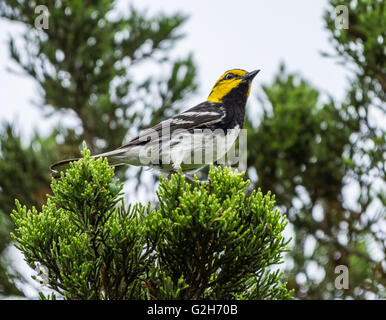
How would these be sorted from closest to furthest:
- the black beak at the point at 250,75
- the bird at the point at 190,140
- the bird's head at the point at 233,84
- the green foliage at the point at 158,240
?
1. the green foliage at the point at 158,240
2. the bird at the point at 190,140
3. the black beak at the point at 250,75
4. the bird's head at the point at 233,84

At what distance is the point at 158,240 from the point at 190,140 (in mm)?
1735

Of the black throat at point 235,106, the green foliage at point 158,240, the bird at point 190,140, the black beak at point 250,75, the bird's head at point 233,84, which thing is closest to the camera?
the green foliage at point 158,240

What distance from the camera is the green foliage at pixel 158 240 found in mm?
2297

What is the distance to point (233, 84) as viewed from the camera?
4594 millimetres

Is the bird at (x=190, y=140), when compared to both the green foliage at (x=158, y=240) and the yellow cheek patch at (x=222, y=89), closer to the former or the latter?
the yellow cheek patch at (x=222, y=89)

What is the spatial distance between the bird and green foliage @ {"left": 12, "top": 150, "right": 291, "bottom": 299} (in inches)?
52.6

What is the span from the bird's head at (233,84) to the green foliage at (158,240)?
2209 mm

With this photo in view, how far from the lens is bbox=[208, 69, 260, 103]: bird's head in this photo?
14.9ft

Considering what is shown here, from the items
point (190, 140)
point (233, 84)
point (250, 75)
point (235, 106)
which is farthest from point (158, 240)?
point (233, 84)

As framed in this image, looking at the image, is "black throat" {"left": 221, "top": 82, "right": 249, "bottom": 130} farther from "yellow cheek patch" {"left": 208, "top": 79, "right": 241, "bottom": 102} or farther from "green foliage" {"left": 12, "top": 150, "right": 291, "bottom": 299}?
"green foliage" {"left": 12, "top": 150, "right": 291, "bottom": 299}

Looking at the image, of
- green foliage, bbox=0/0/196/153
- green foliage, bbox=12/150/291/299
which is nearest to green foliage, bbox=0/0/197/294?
green foliage, bbox=0/0/196/153

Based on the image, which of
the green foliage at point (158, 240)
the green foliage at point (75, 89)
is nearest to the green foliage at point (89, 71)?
the green foliage at point (75, 89)
